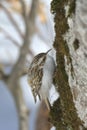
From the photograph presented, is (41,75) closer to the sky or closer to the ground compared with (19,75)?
closer to the sky

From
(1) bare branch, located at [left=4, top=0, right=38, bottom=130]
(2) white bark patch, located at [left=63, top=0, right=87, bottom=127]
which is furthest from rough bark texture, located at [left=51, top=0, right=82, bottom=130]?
(1) bare branch, located at [left=4, top=0, right=38, bottom=130]

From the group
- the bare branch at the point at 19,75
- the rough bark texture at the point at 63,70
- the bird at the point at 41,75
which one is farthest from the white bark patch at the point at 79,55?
the bare branch at the point at 19,75

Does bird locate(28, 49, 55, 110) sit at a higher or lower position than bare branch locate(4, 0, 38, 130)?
higher

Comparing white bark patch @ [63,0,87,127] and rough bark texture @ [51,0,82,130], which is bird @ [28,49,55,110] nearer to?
rough bark texture @ [51,0,82,130]

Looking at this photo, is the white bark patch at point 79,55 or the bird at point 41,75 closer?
the white bark patch at point 79,55

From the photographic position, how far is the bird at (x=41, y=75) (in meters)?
1.51

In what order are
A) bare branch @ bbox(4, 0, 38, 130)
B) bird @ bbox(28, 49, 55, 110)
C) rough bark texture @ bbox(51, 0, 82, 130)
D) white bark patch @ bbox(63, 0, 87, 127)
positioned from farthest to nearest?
1. bare branch @ bbox(4, 0, 38, 130)
2. bird @ bbox(28, 49, 55, 110)
3. rough bark texture @ bbox(51, 0, 82, 130)
4. white bark patch @ bbox(63, 0, 87, 127)

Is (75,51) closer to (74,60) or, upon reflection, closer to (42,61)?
(74,60)

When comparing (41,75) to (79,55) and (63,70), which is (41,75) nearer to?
(63,70)

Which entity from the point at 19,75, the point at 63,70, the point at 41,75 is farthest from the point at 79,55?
the point at 19,75

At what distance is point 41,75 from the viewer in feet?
5.16

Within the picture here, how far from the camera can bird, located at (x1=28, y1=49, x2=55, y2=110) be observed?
1.51 metres

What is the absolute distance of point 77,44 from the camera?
111cm

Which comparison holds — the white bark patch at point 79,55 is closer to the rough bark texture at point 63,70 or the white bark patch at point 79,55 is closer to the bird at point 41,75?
the rough bark texture at point 63,70
